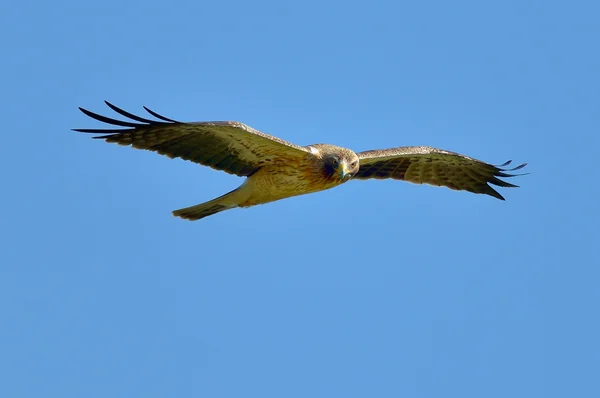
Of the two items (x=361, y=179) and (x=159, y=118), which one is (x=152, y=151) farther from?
(x=361, y=179)

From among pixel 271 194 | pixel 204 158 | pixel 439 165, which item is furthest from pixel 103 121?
pixel 439 165

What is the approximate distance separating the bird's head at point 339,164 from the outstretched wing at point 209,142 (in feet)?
1.13

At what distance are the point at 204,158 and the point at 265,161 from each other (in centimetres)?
72

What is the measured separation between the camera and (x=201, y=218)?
12.6 metres

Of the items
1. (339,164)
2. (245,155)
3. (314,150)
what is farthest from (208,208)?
(339,164)

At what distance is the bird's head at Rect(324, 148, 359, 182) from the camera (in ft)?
38.2

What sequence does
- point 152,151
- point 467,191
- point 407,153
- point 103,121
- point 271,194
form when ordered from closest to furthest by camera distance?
1. point 103,121
2. point 152,151
3. point 271,194
4. point 407,153
5. point 467,191

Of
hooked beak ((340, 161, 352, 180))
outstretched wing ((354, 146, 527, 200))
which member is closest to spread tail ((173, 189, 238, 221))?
hooked beak ((340, 161, 352, 180))

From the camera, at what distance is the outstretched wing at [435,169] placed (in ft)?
44.1

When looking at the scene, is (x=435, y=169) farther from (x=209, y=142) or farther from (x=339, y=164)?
(x=209, y=142)

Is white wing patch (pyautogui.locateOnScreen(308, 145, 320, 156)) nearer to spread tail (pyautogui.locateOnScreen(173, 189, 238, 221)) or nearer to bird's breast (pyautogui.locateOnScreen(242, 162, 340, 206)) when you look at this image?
bird's breast (pyautogui.locateOnScreen(242, 162, 340, 206))

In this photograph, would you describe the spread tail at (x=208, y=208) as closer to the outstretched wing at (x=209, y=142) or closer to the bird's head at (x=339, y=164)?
the outstretched wing at (x=209, y=142)

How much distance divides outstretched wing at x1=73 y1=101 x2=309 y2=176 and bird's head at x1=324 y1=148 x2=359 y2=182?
13.5 inches

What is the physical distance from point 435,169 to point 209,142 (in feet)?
12.9
